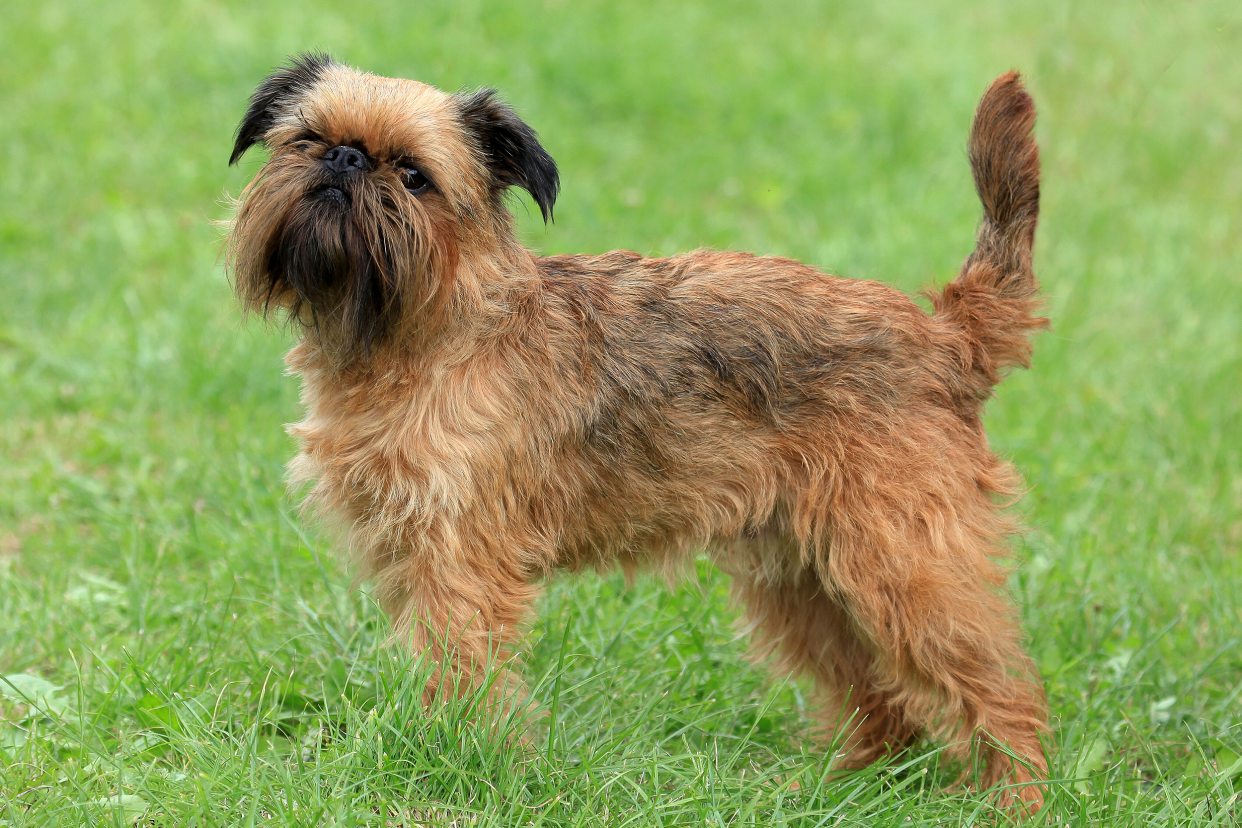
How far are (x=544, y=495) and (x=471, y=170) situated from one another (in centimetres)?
98

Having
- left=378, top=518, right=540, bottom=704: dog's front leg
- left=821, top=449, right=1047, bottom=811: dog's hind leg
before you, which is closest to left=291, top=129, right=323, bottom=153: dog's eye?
left=378, top=518, right=540, bottom=704: dog's front leg

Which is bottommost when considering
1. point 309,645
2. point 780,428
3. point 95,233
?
point 309,645

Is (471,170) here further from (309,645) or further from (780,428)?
(309,645)

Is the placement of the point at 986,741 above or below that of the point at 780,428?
below

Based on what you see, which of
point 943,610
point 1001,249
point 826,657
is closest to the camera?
point 943,610

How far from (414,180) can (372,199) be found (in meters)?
0.18

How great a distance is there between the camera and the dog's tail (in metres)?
Answer: 3.62

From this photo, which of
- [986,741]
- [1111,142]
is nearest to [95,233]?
[986,741]

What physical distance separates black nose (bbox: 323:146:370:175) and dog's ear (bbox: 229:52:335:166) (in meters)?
0.43

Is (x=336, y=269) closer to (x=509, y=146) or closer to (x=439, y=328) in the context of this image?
(x=439, y=328)

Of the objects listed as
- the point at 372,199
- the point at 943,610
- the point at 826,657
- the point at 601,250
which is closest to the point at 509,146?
the point at 372,199

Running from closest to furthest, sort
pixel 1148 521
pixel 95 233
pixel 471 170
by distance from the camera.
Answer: pixel 471 170, pixel 1148 521, pixel 95 233

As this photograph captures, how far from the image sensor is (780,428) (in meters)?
3.46

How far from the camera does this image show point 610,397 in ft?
11.1
